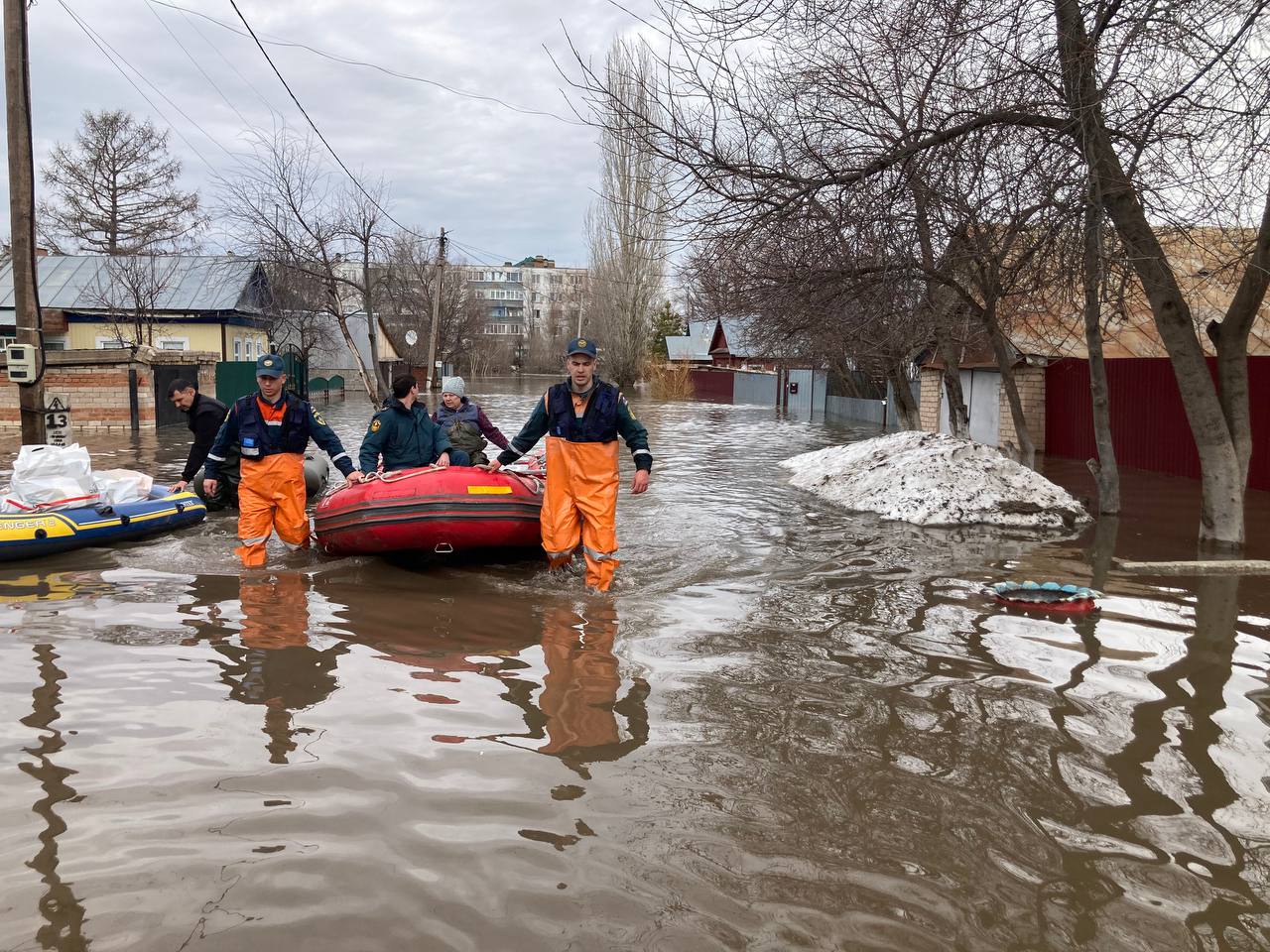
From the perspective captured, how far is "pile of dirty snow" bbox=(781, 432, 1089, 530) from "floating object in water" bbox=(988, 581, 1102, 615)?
381 centimetres

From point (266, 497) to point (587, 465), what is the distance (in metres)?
2.62

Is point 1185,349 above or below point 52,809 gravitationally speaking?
above

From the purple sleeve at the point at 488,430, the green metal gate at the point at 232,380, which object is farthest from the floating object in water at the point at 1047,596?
the green metal gate at the point at 232,380

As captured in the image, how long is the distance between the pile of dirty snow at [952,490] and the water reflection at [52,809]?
8622 mm

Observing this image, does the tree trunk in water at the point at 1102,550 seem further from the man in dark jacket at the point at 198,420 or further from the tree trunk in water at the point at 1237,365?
the man in dark jacket at the point at 198,420

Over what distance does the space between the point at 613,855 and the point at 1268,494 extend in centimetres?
1206

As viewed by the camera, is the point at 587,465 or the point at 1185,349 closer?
the point at 587,465

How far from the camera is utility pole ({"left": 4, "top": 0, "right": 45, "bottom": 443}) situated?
34.7 feet

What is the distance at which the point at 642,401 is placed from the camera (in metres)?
45.0

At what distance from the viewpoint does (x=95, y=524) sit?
344 inches

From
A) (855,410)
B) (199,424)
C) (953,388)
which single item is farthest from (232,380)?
(953,388)

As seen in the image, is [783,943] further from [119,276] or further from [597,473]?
[119,276]

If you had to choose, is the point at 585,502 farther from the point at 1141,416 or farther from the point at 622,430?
the point at 1141,416

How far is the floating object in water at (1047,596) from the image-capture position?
6805 millimetres
